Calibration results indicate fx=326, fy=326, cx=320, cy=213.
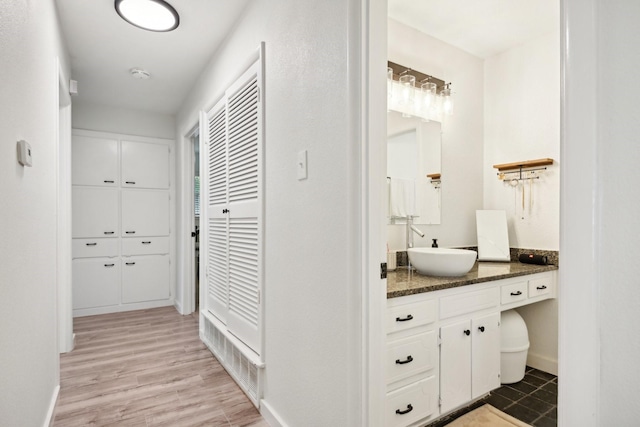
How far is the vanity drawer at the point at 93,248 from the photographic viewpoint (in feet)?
12.9

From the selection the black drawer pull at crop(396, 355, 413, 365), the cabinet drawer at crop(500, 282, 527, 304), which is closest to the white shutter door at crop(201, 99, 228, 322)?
the black drawer pull at crop(396, 355, 413, 365)

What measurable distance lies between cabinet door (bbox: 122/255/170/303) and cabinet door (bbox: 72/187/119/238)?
46 cm

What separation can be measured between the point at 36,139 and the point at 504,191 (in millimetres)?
3282

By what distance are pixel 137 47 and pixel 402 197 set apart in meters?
2.52

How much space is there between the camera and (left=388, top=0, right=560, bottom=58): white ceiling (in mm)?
2285

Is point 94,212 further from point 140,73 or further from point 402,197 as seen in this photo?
point 402,197

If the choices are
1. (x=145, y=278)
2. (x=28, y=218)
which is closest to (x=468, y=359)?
(x=28, y=218)

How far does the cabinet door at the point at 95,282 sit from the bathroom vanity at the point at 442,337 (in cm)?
375

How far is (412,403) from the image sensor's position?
63.4 inches

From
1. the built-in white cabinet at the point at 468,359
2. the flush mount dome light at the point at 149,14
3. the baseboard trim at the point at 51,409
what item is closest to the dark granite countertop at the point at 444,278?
the built-in white cabinet at the point at 468,359

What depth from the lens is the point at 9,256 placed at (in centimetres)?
116

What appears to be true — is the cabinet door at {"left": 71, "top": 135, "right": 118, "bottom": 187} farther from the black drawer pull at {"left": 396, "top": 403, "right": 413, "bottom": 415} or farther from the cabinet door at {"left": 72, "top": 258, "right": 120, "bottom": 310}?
the black drawer pull at {"left": 396, "top": 403, "right": 413, "bottom": 415}

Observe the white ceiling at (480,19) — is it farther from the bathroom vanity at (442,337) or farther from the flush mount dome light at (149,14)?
the bathroom vanity at (442,337)

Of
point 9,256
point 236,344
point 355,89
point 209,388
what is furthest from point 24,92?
point 209,388
